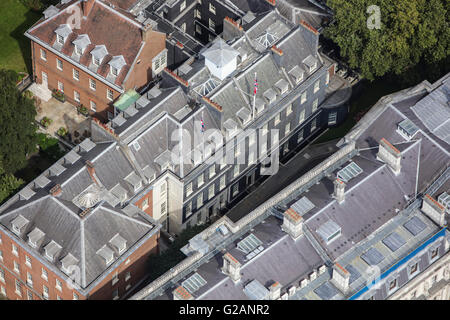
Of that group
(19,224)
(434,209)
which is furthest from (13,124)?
(434,209)

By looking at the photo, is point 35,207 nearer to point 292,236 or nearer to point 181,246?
point 181,246

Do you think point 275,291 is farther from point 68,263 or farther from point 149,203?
point 149,203

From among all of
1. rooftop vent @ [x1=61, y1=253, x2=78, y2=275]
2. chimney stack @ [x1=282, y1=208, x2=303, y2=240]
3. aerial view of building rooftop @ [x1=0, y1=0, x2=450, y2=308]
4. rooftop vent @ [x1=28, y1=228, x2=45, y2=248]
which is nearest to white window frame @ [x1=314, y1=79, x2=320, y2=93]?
aerial view of building rooftop @ [x1=0, y1=0, x2=450, y2=308]

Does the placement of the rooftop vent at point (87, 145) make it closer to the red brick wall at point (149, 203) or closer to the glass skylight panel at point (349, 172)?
the red brick wall at point (149, 203)

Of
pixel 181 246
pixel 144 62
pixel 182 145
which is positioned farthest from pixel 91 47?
pixel 181 246

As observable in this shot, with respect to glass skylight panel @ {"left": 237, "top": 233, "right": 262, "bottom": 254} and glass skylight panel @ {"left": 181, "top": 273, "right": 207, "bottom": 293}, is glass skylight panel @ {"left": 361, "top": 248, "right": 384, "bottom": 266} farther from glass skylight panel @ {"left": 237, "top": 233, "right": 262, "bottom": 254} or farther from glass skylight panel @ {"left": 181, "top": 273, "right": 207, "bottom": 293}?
glass skylight panel @ {"left": 181, "top": 273, "right": 207, "bottom": 293}
